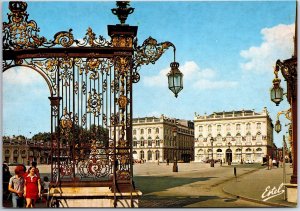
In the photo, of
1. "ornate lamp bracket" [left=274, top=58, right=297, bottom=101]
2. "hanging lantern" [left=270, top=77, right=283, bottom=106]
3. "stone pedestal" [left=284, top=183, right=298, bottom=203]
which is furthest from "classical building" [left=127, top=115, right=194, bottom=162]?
"ornate lamp bracket" [left=274, top=58, right=297, bottom=101]

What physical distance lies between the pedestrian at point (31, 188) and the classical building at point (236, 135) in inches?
3048

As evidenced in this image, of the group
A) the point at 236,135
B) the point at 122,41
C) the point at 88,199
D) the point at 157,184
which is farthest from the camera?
the point at 236,135

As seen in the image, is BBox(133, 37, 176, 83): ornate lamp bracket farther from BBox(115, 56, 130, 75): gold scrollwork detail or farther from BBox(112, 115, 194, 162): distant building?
BBox(112, 115, 194, 162): distant building

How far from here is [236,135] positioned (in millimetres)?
91125

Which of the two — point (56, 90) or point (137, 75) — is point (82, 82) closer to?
point (56, 90)

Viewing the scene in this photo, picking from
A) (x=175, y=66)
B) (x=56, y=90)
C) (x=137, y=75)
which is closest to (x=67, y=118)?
(x=56, y=90)

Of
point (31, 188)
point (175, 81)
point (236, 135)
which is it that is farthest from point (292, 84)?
point (236, 135)

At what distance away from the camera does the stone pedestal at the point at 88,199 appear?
9539mm

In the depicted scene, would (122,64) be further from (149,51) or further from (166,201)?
(166,201)

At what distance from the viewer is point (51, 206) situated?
31.4 ft

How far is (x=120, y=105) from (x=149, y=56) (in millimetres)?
1437

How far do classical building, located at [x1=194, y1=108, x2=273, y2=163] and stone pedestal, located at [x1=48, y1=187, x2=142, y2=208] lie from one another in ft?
254

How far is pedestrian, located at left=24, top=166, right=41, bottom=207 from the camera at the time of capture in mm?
9711

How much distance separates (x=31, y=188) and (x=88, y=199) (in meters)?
1.40
